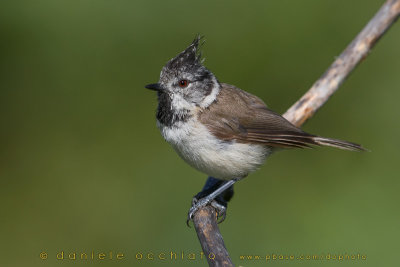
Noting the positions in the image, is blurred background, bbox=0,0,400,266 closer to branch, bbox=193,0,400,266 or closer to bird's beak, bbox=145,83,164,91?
branch, bbox=193,0,400,266

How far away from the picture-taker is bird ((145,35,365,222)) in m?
4.37

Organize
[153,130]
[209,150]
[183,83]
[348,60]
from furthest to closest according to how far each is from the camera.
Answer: [153,130]
[348,60]
[183,83]
[209,150]

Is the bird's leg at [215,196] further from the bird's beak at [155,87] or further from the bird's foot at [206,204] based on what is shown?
the bird's beak at [155,87]

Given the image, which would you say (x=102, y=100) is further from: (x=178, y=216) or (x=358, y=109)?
(x=358, y=109)

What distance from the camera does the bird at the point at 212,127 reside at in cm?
437

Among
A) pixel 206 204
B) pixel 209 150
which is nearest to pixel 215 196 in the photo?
pixel 206 204

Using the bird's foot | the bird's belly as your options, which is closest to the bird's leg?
the bird's foot

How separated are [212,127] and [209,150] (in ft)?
0.63

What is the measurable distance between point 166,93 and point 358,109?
254 centimetres

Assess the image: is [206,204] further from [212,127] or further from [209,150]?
[212,127]

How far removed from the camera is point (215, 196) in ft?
14.9

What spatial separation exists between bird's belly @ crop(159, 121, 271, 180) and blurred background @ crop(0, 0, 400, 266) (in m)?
1.01

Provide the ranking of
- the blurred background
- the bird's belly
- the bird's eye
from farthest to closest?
the blurred background
the bird's eye
the bird's belly

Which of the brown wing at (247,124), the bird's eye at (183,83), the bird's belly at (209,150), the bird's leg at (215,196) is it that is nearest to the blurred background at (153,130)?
the bird's leg at (215,196)
